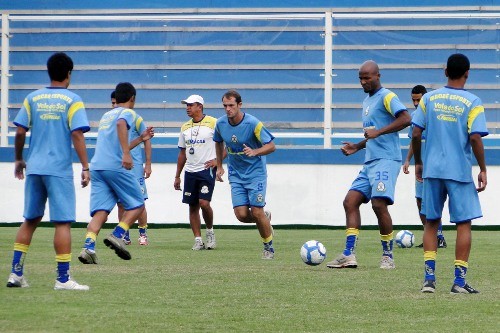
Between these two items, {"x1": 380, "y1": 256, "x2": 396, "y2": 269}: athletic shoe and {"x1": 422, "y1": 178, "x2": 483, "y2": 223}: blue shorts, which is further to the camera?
{"x1": 380, "y1": 256, "x2": 396, "y2": 269}: athletic shoe

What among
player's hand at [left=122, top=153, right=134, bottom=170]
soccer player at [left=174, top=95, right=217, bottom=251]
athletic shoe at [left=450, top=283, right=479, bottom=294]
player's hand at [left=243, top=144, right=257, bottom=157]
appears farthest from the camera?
soccer player at [left=174, top=95, right=217, bottom=251]

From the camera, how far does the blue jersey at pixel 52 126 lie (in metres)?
8.87

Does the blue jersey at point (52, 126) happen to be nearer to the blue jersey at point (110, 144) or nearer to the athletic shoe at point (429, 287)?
the blue jersey at point (110, 144)

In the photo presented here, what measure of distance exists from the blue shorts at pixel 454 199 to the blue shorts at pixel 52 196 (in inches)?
113

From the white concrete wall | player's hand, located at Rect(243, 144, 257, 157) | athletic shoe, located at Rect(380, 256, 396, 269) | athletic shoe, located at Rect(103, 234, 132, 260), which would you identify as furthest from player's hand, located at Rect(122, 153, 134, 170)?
the white concrete wall

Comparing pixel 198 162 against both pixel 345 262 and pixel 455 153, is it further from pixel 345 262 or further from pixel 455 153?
pixel 455 153

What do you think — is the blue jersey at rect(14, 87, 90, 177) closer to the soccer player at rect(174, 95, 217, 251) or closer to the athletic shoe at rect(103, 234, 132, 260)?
the athletic shoe at rect(103, 234, 132, 260)

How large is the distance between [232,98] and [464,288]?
188 inches

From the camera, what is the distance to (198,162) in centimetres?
1566

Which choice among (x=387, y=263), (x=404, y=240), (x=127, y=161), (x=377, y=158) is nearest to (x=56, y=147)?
(x=127, y=161)

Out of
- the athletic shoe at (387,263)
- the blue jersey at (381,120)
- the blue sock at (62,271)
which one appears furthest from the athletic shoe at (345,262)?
the blue sock at (62,271)

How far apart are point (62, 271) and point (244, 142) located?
455 cm

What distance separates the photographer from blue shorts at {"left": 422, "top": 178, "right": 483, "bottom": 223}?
895 centimetres

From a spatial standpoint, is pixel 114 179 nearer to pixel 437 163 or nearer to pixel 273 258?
pixel 273 258
